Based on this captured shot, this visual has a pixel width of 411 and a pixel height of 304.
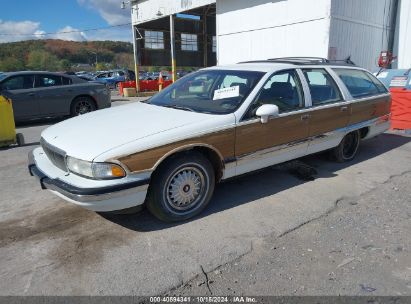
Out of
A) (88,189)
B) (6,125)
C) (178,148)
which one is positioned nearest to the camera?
(88,189)

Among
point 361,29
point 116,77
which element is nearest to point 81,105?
point 361,29

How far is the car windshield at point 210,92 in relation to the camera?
3.82m

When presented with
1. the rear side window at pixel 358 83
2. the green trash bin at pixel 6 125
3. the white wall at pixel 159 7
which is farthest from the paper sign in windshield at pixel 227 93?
the white wall at pixel 159 7

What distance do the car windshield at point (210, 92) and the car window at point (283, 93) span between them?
155mm

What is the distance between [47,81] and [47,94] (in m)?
0.41

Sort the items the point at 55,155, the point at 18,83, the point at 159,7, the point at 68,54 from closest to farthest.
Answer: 1. the point at 55,155
2. the point at 18,83
3. the point at 159,7
4. the point at 68,54

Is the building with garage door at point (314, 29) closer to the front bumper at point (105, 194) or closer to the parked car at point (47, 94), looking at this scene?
the parked car at point (47, 94)

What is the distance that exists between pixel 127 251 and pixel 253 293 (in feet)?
3.76

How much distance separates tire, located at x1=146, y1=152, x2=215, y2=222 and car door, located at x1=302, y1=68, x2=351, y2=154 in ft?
5.58

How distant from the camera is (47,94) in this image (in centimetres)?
903

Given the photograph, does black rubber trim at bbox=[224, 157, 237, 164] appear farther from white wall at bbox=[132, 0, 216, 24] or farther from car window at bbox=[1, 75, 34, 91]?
white wall at bbox=[132, 0, 216, 24]

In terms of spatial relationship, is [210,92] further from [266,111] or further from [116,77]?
[116,77]

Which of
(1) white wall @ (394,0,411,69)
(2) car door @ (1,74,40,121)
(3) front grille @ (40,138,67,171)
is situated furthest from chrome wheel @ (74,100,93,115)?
(1) white wall @ (394,0,411,69)

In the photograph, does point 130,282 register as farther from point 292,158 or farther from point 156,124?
point 292,158
